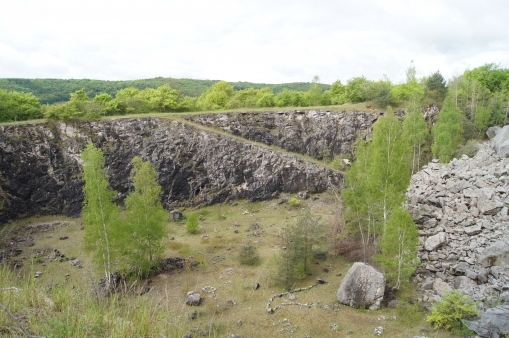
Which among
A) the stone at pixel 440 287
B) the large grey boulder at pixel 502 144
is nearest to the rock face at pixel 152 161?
the large grey boulder at pixel 502 144

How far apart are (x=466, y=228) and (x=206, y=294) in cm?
1584

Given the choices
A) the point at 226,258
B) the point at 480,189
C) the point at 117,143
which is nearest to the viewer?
the point at 480,189

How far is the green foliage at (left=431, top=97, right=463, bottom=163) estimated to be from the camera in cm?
3058

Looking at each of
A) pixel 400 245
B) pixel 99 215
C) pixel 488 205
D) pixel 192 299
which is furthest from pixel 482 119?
pixel 99 215

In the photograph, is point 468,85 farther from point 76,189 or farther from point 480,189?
point 76,189

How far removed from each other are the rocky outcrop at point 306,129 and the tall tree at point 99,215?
24.4 m

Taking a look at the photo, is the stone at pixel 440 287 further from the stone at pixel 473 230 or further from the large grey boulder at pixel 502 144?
the large grey boulder at pixel 502 144

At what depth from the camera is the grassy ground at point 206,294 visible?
3.67 m

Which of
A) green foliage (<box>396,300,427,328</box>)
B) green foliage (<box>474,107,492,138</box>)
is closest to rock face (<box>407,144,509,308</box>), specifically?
green foliage (<box>396,300,427,328</box>)

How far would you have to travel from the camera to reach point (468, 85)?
44.7 meters

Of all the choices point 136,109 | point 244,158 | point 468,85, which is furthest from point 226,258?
point 468,85

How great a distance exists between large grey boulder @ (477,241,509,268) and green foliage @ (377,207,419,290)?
3151 mm

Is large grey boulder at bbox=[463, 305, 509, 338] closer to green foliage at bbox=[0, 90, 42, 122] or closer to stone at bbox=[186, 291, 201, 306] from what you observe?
stone at bbox=[186, 291, 201, 306]

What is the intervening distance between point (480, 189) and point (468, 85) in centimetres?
3223
